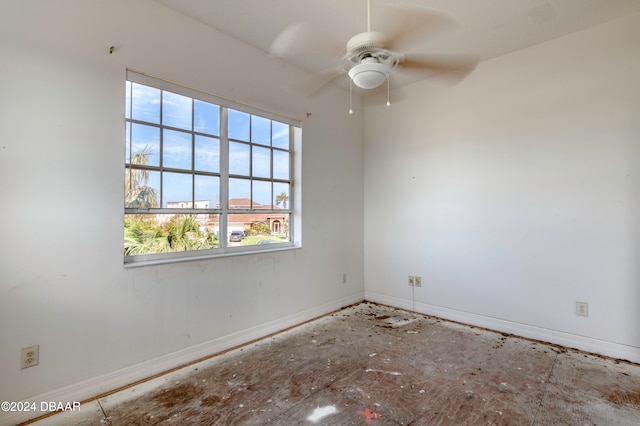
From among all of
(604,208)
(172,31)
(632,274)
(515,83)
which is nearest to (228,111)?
(172,31)

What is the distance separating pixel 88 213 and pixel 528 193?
145 inches

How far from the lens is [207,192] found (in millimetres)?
2697

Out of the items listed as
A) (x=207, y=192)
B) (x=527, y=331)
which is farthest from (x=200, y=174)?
(x=527, y=331)

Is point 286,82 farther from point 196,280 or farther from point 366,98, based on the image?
point 196,280

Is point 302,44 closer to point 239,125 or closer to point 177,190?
point 239,125

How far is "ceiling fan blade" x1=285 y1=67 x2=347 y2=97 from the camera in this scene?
130 inches

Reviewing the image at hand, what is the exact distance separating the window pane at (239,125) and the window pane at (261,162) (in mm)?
168

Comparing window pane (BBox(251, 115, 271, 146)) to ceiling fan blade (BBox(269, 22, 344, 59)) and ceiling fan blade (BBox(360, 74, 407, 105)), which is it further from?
ceiling fan blade (BBox(360, 74, 407, 105))

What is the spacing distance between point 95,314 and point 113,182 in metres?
0.89

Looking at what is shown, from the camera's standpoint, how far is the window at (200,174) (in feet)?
7.62

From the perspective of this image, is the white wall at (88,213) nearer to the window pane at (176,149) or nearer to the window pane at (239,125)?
the window pane at (239,125)

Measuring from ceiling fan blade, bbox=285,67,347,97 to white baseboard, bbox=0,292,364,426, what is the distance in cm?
244

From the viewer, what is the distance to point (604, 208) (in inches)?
103

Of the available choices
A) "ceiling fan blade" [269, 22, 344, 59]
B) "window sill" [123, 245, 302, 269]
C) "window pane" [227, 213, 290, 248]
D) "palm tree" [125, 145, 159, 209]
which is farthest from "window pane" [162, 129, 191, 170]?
"ceiling fan blade" [269, 22, 344, 59]
